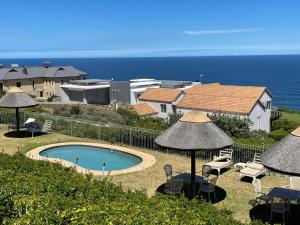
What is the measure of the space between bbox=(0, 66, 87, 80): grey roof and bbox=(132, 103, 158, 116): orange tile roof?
87.1 feet

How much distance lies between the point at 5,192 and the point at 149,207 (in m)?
2.93

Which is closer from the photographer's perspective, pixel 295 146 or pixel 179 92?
Result: pixel 295 146

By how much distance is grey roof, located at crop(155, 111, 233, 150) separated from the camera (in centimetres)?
1348

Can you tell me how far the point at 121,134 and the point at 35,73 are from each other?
172 feet

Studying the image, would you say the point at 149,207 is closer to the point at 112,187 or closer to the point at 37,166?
the point at 112,187

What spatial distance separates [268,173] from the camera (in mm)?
16891

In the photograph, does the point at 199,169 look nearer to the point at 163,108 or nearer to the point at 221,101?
the point at 221,101

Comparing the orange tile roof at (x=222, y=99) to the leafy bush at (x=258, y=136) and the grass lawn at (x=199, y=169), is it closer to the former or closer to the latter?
the leafy bush at (x=258, y=136)

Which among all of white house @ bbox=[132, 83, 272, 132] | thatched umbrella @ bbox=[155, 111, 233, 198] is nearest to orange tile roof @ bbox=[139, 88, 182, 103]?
white house @ bbox=[132, 83, 272, 132]

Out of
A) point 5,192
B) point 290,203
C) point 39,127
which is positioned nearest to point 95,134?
point 39,127

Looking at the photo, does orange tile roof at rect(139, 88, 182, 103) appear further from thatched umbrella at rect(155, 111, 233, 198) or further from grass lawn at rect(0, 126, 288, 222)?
thatched umbrella at rect(155, 111, 233, 198)

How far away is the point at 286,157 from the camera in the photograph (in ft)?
36.3

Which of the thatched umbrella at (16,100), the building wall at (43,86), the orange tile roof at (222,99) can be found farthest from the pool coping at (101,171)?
the building wall at (43,86)

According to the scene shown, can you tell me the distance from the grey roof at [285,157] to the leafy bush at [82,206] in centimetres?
267
